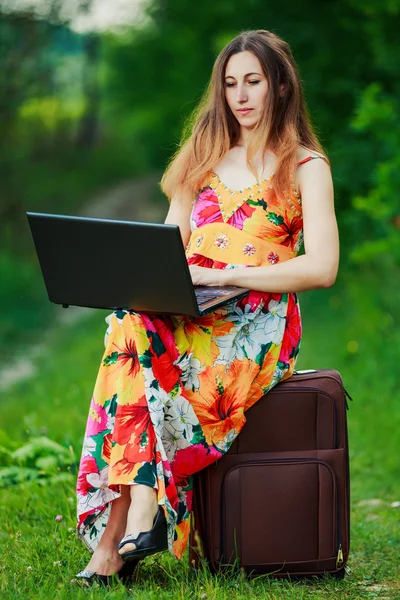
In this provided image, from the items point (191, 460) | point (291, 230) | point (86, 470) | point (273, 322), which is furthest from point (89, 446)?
point (291, 230)

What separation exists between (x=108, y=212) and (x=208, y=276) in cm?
1463

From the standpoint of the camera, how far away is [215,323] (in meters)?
3.25

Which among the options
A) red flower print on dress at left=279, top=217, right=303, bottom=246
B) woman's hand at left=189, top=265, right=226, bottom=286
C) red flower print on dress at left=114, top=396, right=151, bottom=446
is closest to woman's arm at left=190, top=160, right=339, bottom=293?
woman's hand at left=189, top=265, right=226, bottom=286

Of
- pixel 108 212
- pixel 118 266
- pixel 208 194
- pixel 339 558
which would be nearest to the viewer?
pixel 118 266

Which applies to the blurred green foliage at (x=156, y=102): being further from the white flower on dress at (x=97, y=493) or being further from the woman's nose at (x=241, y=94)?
the white flower on dress at (x=97, y=493)

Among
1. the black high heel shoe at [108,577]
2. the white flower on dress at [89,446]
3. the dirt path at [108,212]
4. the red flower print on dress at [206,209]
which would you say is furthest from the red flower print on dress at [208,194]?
the dirt path at [108,212]

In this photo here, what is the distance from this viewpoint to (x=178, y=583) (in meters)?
3.09

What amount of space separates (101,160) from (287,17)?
1333cm

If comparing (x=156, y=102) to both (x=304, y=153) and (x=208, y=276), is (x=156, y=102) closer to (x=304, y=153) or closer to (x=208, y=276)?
(x=304, y=153)

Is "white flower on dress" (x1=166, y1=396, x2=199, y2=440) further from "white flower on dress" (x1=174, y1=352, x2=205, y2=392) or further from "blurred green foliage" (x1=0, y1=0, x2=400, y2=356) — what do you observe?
"blurred green foliage" (x1=0, y1=0, x2=400, y2=356)

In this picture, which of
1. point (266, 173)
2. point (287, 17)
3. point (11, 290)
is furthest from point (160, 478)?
point (11, 290)

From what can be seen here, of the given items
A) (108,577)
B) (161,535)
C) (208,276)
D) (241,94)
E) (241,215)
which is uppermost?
(241,94)

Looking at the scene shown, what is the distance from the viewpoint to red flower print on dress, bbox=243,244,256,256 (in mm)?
3299

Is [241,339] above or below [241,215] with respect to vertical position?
below
